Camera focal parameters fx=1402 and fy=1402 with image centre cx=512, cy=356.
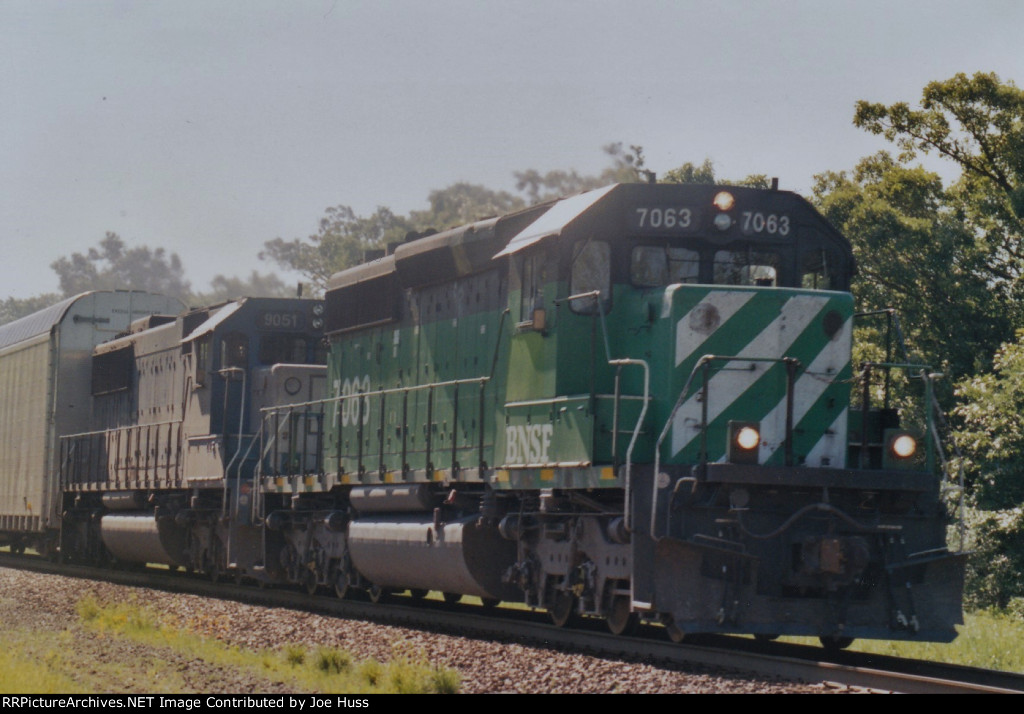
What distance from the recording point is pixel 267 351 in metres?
18.8

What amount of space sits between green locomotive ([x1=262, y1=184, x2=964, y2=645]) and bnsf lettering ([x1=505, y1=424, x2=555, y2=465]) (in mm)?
25

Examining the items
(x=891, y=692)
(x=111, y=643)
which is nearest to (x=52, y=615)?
(x=111, y=643)

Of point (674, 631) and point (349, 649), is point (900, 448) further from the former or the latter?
point (349, 649)

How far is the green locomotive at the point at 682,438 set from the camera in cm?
984

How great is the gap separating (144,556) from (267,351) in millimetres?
4045

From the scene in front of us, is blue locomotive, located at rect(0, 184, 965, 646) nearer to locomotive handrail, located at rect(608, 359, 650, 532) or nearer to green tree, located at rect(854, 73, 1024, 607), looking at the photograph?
locomotive handrail, located at rect(608, 359, 650, 532)

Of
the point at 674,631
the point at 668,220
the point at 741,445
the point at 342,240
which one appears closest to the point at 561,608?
the point at 674,631

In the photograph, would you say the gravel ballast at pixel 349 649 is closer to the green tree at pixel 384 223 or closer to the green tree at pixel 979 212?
the green tree at pixel 979 212

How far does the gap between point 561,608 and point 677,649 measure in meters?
1.99

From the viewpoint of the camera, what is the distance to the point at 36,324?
25078 millimetres

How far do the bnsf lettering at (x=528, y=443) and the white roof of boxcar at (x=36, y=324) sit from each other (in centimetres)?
1407

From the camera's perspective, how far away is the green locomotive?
984cm

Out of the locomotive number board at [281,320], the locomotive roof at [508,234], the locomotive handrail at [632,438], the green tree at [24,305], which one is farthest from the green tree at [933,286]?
the green tree at [24,305]

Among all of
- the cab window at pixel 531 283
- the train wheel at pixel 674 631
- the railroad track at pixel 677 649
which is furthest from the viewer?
the cab window at pixel 531 283
